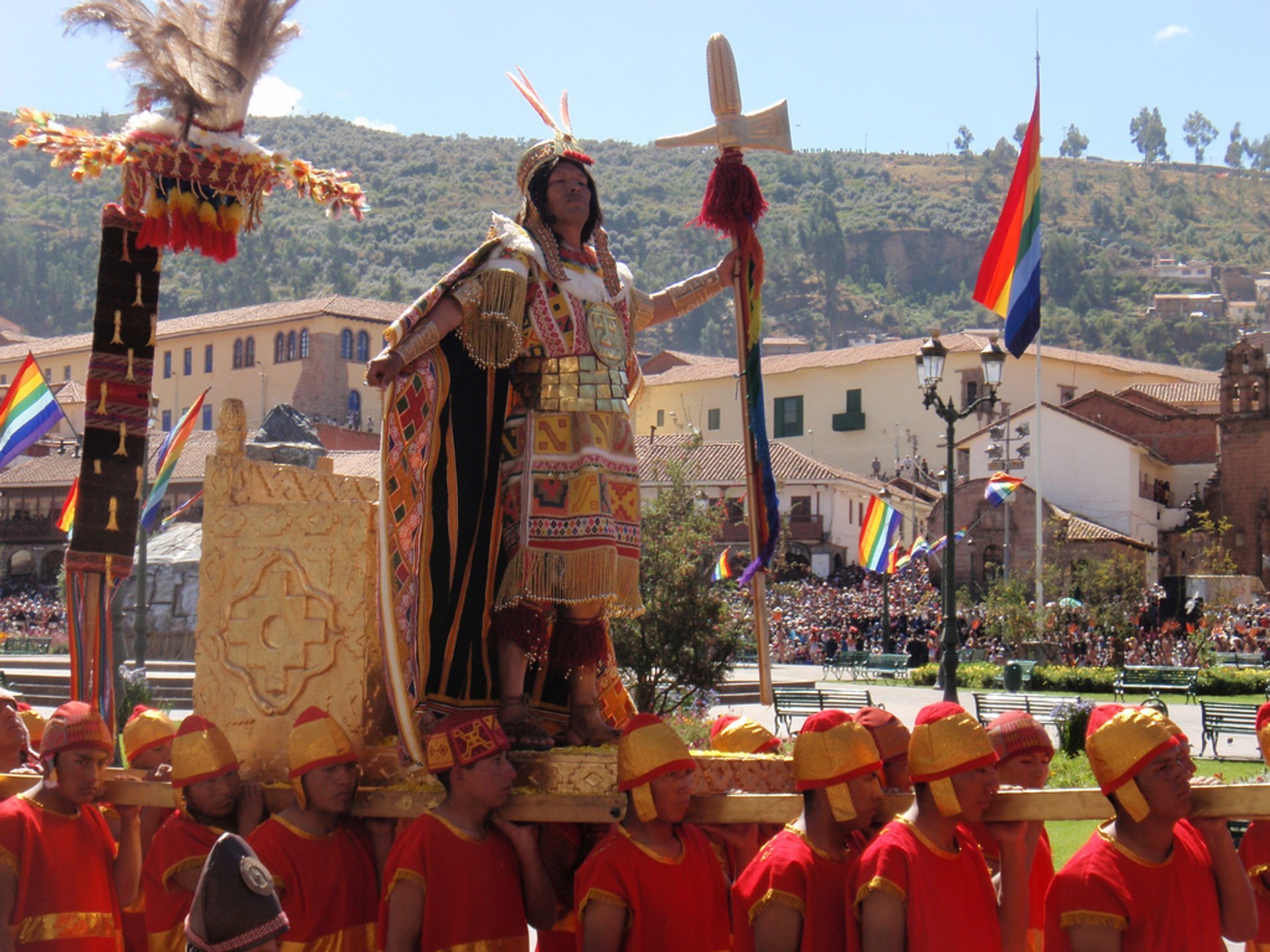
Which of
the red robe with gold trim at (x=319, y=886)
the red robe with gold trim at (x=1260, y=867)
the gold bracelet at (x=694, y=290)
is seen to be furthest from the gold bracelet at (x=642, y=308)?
the red robe with gold trim at (x=1260, y=867)

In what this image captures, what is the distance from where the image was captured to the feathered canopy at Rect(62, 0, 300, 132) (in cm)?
581

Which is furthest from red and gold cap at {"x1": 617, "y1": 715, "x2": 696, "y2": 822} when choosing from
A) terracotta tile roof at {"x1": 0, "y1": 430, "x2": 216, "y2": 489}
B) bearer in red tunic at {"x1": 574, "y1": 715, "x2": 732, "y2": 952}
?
terracotta tile roof at {"x1": 0, "y1": 430, "x2": 216, "y2": 489}

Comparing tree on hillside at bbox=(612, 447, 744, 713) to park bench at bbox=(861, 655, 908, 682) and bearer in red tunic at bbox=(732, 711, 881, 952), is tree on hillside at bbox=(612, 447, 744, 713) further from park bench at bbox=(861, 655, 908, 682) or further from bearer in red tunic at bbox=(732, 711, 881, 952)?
park bench at bbox=(861, 655, 908, 682)

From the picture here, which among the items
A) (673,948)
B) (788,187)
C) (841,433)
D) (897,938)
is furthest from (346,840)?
(788,187)

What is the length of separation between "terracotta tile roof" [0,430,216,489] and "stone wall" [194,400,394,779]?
49.4 metres

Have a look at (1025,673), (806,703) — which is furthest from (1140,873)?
(1025,673)

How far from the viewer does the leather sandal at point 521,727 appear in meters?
4.87

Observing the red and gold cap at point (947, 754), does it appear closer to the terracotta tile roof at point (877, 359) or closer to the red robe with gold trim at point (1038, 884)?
the red robe with gold trim at point (1038, 884)

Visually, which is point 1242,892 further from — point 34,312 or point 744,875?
point 34,312

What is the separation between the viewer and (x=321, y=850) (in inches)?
183

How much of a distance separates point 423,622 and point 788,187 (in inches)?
5319

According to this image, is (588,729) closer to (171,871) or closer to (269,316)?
(171,871)

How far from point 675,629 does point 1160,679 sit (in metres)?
11.2

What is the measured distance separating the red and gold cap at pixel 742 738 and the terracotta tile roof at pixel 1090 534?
3672 centimetres
